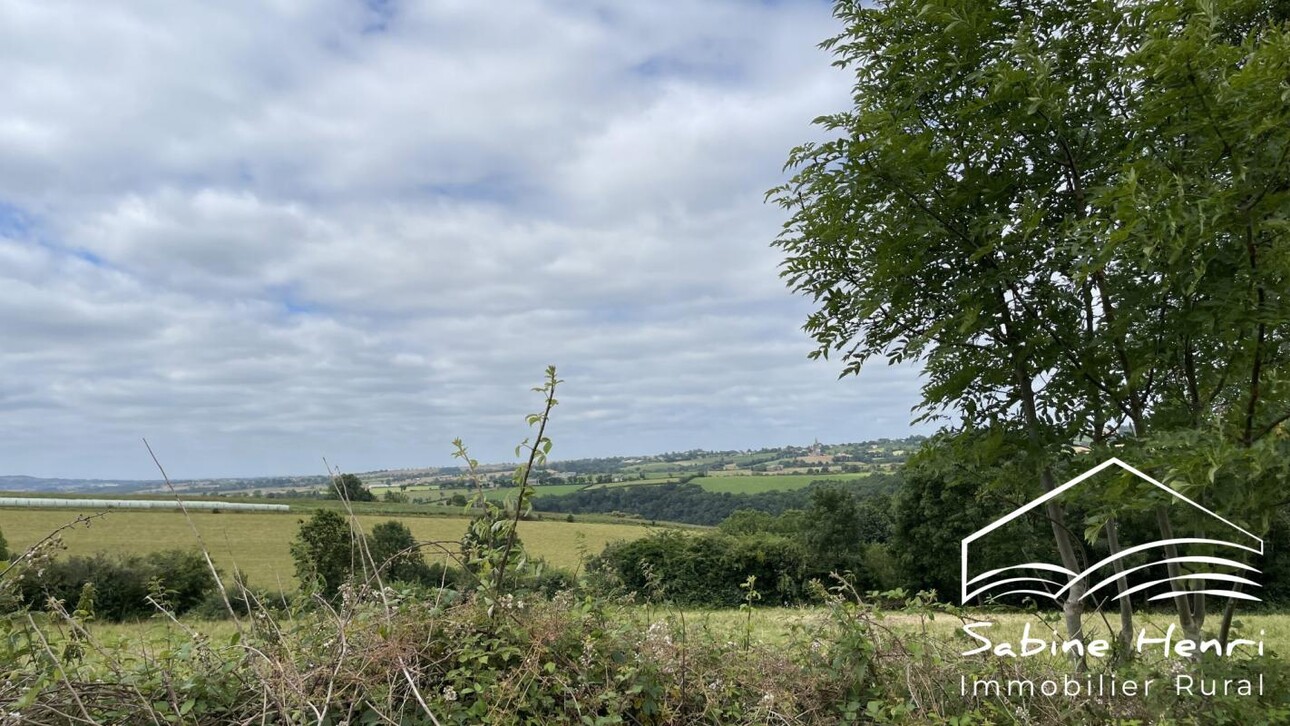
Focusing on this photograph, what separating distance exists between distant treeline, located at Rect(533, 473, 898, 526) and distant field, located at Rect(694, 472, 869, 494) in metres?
1.13

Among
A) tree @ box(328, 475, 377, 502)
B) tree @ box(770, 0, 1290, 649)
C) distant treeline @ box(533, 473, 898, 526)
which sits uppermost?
tree @ box(770, 0, 1290, 649)

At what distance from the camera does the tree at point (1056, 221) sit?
2713 millimetres

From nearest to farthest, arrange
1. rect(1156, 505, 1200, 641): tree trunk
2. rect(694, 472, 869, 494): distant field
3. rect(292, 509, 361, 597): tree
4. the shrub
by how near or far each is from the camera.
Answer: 1. rect(1156, 505, 1200, 641): tree trunk
2. rect(292, 509, 361, 597): tree
3. the shrub
4. rect(694, 472, 869, 494): distant field

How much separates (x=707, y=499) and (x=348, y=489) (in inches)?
1402

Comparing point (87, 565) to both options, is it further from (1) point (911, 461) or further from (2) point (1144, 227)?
(2) point (1144, 227)

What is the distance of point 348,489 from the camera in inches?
129

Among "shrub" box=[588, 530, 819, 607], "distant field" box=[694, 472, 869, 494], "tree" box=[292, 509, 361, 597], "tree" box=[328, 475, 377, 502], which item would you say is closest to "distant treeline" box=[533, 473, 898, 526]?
"distant field" box=[694, 472, 869, 494]

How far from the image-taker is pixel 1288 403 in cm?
277

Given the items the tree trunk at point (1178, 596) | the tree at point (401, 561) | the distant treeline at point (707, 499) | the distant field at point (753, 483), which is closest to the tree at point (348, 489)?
the tree at point (401, 561)

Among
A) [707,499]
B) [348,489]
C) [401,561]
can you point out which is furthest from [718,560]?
[348,489]

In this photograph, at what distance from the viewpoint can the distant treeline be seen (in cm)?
2623

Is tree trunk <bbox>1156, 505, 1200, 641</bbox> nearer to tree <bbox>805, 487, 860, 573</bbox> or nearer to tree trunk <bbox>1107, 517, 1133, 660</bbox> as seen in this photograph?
tree trunk <bbox>1107, 517, 1133, 660</bbox>

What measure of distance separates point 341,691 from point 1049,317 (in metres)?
3.87

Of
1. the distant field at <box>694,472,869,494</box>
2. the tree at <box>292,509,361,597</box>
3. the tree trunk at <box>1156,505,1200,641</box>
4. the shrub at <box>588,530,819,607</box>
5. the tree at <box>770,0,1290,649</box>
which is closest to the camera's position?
the tree at <box>770,0,1290,649</box>
